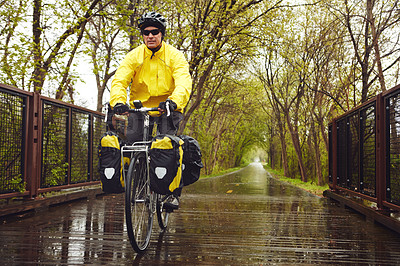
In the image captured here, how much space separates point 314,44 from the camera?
14688 millimetres

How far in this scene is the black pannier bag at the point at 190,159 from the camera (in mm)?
3828

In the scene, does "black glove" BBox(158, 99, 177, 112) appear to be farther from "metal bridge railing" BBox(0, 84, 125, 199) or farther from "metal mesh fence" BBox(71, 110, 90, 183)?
"metal mesh fence" BBox(71, 110, 90, 183)

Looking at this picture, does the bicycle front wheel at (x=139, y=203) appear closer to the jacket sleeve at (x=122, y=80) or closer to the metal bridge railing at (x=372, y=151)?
the jacket sleeve at (x=122, y=80)

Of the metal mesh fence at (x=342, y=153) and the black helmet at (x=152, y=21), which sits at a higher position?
the black helmet at (x=152, y=21)

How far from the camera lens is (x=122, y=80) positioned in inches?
154

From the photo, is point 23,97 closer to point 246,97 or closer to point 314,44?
point 314,44

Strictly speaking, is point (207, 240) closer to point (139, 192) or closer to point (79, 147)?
point (139, 192)

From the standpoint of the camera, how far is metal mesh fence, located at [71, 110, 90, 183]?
24.0ft

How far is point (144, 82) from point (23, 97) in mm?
2600

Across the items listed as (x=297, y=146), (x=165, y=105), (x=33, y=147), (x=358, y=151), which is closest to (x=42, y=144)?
(x=33, y=147)

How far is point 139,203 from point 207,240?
35.8 inches

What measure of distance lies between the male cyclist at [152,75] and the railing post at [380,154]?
2776mm

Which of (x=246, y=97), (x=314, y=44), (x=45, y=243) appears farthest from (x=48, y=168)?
(x=246, y=97)

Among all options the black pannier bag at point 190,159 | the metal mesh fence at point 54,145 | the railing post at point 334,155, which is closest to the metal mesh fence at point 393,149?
the black pannier bag at point 190,159
